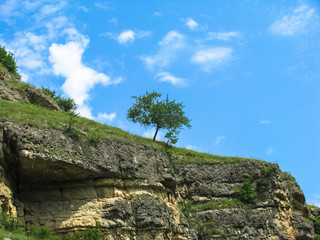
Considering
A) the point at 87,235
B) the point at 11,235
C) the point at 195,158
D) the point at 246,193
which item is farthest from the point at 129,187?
the point at 246,193

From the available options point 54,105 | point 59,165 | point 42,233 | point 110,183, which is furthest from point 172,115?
point 42,233

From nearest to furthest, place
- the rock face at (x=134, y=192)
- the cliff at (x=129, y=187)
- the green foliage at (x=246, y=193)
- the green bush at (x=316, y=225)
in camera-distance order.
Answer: the rock face at (x=134, y=192)
the cliff at (x=129, y=187)
the green foliage at (x=246, y=193)
the green bush at (x=316, y=225)

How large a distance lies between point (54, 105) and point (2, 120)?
57.7ft

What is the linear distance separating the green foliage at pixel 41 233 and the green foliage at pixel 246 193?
20.8 meters

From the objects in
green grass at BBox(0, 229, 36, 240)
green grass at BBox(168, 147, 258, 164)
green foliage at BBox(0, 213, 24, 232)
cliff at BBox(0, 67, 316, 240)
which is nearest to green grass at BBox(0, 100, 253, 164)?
green grass at BBox(168, 147, 258, 164)

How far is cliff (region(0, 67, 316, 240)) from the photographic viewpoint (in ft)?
90.4

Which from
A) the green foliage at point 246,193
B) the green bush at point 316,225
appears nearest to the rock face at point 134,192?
the green foliage at point 246,193

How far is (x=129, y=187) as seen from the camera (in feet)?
106

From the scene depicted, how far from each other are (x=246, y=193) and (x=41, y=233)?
22464mm

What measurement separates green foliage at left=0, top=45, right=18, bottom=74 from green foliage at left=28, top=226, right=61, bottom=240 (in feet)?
109

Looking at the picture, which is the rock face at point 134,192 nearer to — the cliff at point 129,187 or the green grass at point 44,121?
the cliff at point 129,187

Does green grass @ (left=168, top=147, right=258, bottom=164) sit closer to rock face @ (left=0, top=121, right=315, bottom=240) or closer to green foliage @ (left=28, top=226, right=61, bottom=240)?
rock face @ (left=0, top=121, right=315, bottom=240)

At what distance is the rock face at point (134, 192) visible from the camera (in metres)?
27.3

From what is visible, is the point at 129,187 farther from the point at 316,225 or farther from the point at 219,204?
the point at 316,225
